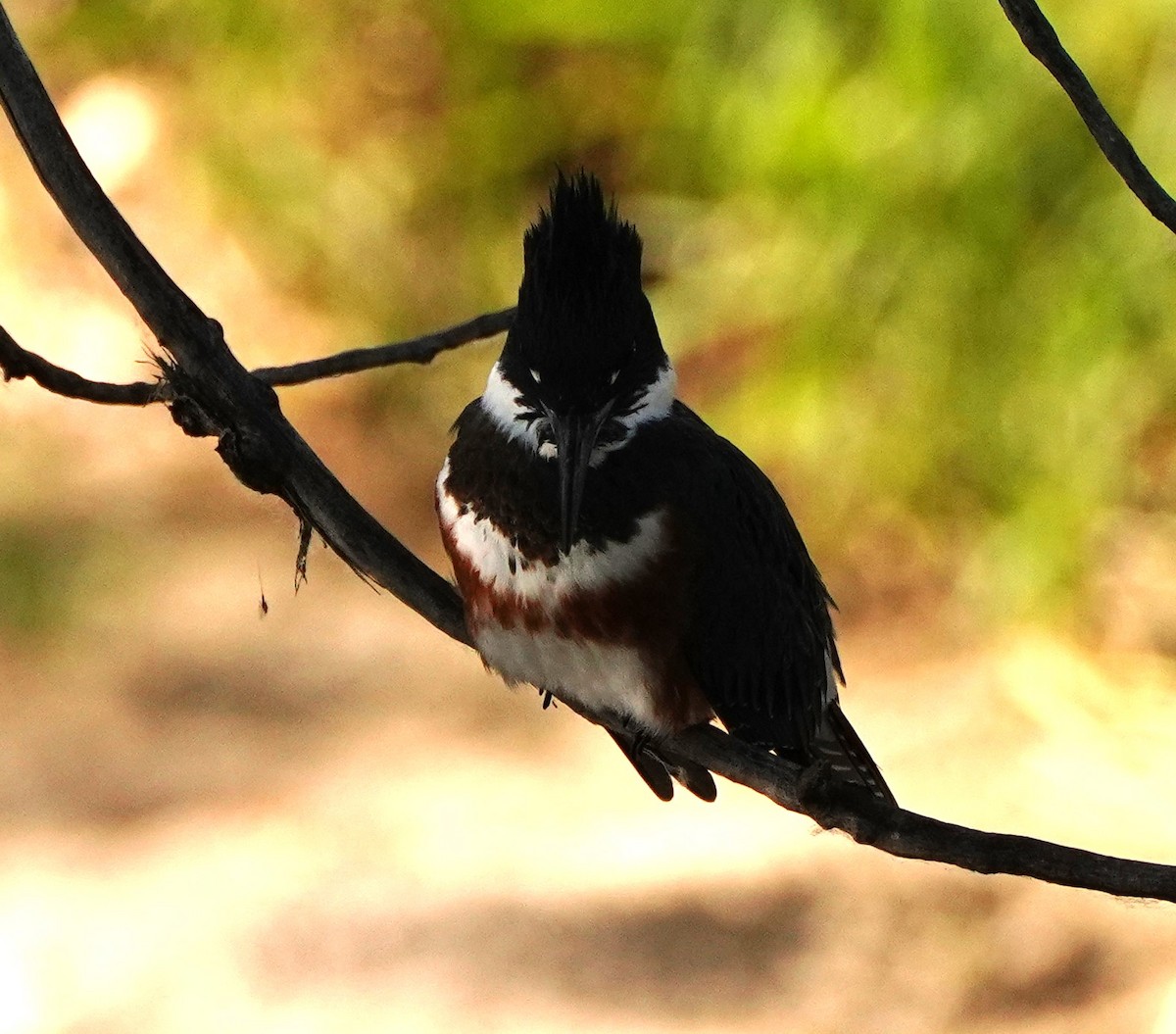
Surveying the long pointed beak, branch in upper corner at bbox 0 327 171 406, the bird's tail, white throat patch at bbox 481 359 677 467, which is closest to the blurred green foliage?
the bird's tail

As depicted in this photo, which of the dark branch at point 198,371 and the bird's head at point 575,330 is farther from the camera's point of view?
the bird's head at point 575,330

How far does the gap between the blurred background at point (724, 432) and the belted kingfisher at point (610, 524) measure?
39.5 inches

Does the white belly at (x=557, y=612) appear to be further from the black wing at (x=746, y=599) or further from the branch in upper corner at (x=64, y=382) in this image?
the branch in upper corner at (x=64, y=382)

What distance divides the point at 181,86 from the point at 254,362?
0.60m

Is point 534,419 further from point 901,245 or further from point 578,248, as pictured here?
point 901,245

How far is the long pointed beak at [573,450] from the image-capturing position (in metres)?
1.03

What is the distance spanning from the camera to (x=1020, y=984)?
211 cm

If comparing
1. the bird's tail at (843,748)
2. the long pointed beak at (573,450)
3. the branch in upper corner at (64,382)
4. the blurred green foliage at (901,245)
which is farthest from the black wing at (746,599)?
the blurred green foliage at (901,245)

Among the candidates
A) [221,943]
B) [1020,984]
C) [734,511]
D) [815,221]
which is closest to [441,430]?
[815,221]

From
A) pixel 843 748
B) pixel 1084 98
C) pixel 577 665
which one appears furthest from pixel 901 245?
pixel 1084 98

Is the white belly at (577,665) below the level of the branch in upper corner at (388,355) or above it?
below

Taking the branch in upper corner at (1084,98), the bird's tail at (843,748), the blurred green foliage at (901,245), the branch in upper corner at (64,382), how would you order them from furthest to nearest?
the blurred green foliage at (901,245), the bird's tail at (843,748), the branch in upper corner at (64,382), the branch in upper corner at (1084,98)

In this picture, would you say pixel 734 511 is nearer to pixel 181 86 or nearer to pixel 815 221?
pixel 815 221

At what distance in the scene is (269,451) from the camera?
0.87 meters
